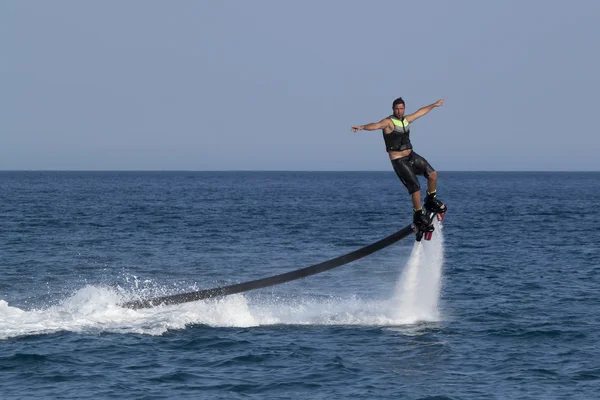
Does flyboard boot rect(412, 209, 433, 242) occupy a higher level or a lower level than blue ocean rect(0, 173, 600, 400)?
higher

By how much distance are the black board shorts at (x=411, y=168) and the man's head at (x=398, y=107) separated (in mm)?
1254

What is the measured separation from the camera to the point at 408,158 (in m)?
21.0

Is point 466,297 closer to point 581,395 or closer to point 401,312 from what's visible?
point 401,312

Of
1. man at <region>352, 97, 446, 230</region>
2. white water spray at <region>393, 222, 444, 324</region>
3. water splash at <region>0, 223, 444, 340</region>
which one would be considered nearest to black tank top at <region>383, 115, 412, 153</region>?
man at <region>352, 97, 446, 230</region>

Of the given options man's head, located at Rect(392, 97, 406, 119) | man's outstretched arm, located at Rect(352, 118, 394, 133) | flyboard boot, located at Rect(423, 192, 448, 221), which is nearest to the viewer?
man's outstretched arm, located at Rect(352, 118, 394, 133)

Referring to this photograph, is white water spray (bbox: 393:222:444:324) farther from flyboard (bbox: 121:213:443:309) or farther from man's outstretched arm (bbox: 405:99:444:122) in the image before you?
man's outstretched arm (bbox: 405:99:444:122)

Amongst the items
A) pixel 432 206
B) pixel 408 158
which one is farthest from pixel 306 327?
pixel 408 158

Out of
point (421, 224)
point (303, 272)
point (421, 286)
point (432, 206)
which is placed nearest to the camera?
point (432, 206)

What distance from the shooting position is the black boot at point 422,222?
70.1 ft

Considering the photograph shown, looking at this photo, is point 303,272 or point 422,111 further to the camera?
point 303,272

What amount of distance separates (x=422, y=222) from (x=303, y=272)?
12.2ft

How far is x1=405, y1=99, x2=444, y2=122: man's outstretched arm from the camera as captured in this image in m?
20.2

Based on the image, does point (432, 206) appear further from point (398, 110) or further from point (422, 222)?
point (398, 110)

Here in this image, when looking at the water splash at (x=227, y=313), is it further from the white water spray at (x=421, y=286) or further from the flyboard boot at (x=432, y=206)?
the flyboard boot at (x=432, y=206)
